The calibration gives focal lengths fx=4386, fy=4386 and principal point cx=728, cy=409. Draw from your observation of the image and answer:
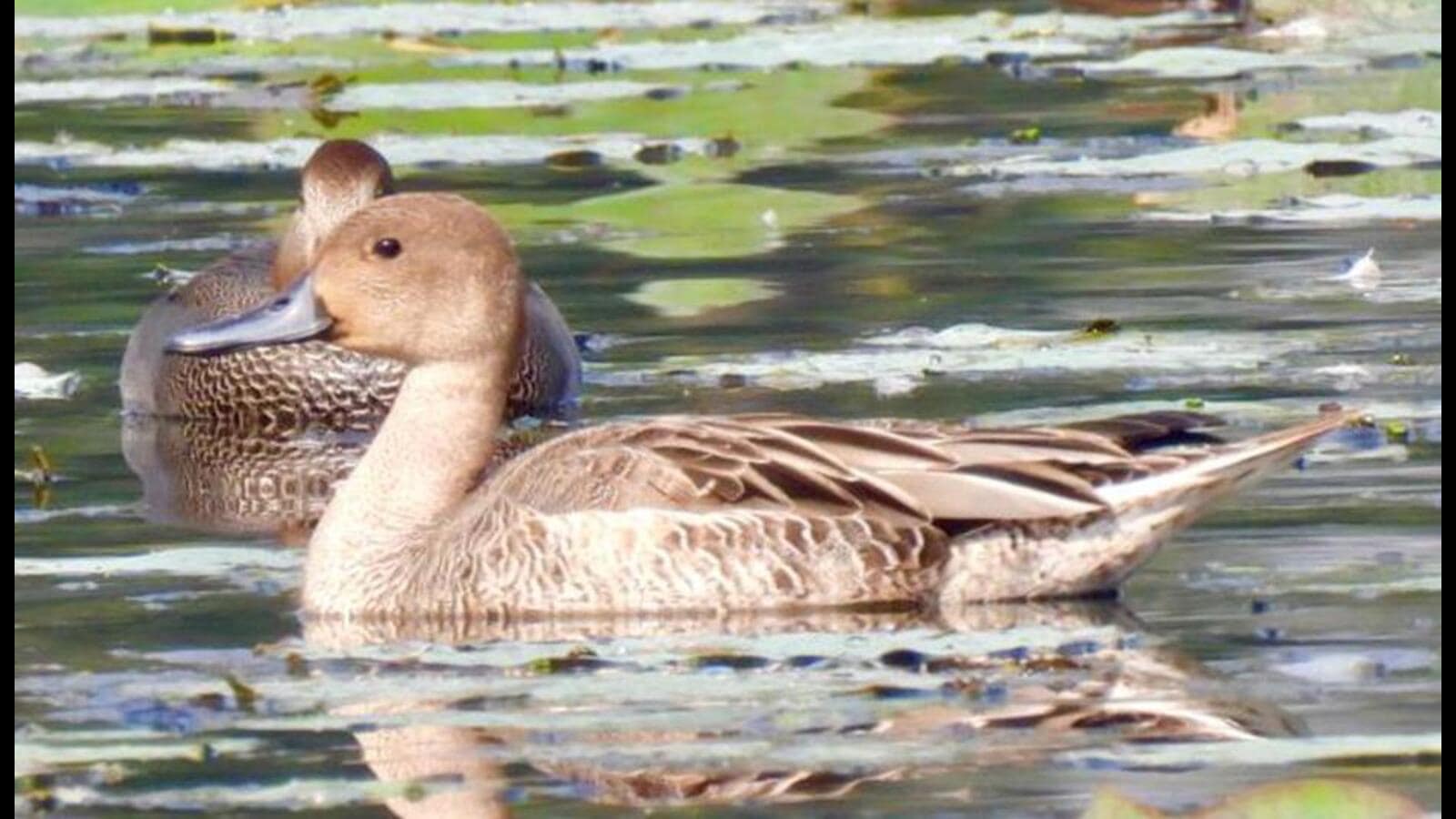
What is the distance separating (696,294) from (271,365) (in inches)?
57.6

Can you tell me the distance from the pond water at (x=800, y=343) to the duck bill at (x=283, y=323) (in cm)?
51

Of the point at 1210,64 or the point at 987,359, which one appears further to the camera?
the point at 1210,64

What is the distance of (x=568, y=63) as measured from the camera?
71.9ft

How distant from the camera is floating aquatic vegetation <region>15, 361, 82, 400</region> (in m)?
13.4

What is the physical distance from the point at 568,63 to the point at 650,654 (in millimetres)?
12960

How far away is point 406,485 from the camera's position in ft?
34.0

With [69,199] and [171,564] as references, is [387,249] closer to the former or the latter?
[171,564]

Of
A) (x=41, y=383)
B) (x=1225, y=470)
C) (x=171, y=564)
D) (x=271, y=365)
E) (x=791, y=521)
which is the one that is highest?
(x=1225, y=470)

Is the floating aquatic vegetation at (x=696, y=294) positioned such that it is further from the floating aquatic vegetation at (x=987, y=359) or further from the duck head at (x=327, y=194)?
the floating aquatic vegetation at (x=987, y=359)

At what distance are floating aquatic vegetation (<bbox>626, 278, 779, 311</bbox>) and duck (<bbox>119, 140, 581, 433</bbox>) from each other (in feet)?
1.99

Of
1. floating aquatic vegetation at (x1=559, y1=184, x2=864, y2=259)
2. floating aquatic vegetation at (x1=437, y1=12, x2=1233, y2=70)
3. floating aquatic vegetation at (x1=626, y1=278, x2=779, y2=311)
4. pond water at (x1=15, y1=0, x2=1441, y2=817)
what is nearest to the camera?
pond water at (x1=15, y1=0, x2=1441, y2=817)

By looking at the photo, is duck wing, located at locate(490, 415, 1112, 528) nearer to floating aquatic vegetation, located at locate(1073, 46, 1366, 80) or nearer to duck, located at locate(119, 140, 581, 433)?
duck, located at locate(119, 140, 581, 433)

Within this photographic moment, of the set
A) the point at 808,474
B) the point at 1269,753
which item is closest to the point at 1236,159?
the point at 808,474

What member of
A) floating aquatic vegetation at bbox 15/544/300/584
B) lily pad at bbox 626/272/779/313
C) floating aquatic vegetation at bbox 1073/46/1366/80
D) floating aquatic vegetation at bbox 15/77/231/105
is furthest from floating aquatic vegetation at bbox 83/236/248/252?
floating aquatic vegetation at bbox 15/544/300/584
